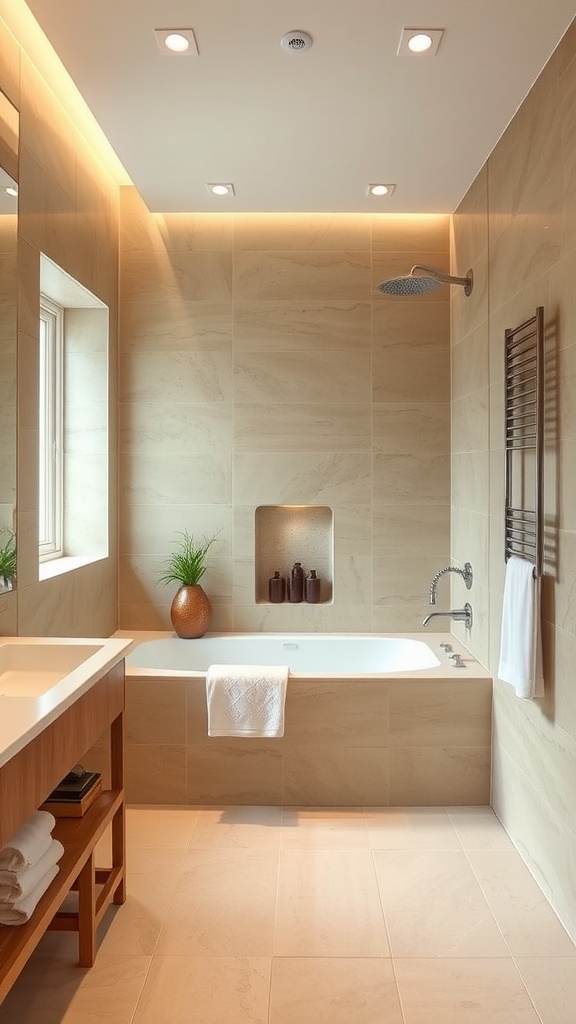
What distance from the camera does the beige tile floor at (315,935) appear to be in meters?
1.97

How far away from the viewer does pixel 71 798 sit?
7.38 feet

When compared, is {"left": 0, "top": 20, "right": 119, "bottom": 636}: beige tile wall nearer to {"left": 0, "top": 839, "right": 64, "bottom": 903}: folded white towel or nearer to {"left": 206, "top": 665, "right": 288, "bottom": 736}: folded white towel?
{"left": 206, "top": 665, "right": 288, "bottom": 736}: folded white towel

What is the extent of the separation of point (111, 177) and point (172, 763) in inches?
111

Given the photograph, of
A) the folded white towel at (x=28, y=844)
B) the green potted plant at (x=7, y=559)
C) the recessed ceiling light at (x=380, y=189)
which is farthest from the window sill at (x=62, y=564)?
the recessed ceiling light at (x=380, y=189)

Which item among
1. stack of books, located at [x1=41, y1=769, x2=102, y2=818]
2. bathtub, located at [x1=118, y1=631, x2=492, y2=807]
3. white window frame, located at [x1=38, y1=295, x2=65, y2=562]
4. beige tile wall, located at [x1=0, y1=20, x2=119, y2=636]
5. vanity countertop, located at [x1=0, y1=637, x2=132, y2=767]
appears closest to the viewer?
vanity countertop, located at [x1=0, y1=637, x2=132, y2=767]

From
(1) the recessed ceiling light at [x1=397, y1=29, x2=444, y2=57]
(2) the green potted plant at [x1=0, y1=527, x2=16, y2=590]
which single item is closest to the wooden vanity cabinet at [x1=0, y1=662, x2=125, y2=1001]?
(2) the green potted plant at [x1=0, y1=527, x2=16, y2=590]

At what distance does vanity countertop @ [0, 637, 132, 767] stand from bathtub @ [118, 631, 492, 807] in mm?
943

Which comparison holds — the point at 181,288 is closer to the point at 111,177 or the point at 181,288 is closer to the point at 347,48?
the point at 111,177

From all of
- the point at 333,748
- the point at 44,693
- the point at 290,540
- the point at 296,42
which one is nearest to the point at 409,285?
the point at 296,42

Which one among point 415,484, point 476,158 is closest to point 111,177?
point 476,158

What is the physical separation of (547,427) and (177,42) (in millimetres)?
1676

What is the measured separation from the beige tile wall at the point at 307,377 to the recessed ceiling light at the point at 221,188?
16.2 inches

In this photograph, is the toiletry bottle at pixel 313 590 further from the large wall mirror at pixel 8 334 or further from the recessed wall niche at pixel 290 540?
the large wall mirror at pixel 8 334

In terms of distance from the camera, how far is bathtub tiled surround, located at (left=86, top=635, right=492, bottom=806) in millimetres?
3227
